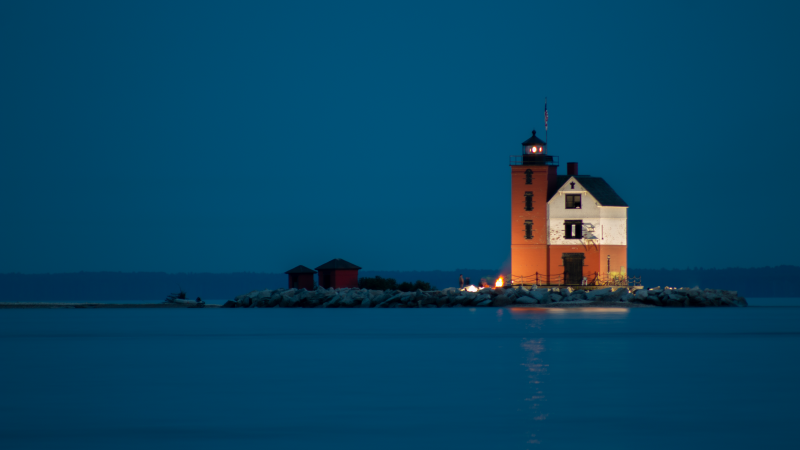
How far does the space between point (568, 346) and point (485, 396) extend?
31.1ft

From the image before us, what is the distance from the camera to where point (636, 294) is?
50.0 meters

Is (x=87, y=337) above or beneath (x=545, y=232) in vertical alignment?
beneath

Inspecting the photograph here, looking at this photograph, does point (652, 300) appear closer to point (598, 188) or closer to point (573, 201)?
point (598, 188)

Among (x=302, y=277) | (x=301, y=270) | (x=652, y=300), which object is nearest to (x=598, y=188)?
(x=652, y=300)

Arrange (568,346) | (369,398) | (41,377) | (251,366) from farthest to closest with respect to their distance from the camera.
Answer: (568,346), (251,366), (41,377), (369,398)

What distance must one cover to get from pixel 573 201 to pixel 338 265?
14478 mm

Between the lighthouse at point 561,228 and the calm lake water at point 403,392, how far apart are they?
2366 centimetres

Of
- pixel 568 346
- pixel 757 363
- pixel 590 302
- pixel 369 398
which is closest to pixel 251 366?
pixel 369 398

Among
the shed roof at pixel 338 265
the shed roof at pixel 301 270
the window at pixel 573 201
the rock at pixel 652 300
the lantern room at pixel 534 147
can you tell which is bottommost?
the rock at pixel 652 300

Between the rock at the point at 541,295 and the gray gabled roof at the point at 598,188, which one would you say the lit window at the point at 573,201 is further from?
the rock at the point at 541,295

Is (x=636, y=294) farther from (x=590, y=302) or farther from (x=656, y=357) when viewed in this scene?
(x=656, y=357)

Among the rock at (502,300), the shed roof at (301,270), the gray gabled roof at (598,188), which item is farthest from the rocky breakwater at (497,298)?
the gray gabled roof at (598,188)

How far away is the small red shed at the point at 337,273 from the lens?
5400 cm

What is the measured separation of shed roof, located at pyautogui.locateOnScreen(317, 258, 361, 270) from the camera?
53906mm
